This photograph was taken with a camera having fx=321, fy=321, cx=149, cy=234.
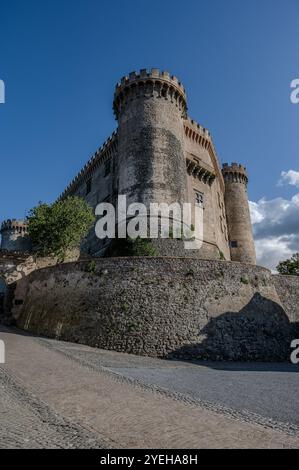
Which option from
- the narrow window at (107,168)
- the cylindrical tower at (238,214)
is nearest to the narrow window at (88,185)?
the narrow window at (107,168)

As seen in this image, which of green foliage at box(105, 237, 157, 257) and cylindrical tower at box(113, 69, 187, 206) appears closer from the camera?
green foliage at box(105, 237, 157, 257)

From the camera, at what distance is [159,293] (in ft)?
52.5

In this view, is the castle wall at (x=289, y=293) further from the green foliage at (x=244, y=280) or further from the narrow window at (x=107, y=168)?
Answer: the narrow window at (x=107, y=168)

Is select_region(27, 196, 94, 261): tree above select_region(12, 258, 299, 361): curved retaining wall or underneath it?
above

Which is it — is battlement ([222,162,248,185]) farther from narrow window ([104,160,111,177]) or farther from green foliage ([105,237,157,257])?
green foliage ([105,237,157,257])

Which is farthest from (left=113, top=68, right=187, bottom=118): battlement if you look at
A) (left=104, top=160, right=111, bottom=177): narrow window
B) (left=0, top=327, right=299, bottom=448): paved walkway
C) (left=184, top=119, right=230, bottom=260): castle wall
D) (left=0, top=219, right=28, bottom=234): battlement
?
(left=0, top=219, right=28, bottom=234): battlement

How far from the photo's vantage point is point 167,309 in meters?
15.6

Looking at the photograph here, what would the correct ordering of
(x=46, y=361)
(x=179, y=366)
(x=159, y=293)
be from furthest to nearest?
1. (x=159, y=293)
2. (x=179, y=366)
3. (x=46, y=361)

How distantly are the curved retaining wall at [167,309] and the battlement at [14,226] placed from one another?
1310 inches

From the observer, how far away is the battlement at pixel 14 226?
48.7m

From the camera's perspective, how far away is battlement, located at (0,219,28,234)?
4869cm
